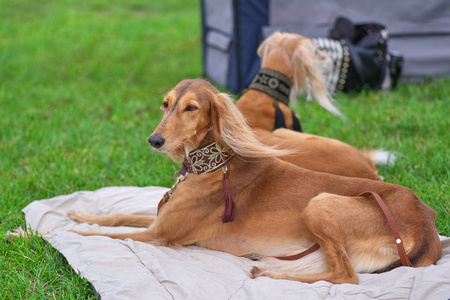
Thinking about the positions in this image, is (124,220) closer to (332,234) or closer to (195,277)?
(195,277)

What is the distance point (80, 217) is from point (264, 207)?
4.63 ft

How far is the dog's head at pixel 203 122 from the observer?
3057 mm

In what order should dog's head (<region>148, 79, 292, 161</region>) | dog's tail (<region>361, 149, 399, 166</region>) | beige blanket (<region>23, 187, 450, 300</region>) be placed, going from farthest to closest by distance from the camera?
1. dog's tail (<region>361, 149, 399, 166</region>)
2. dog's head (<region>148, 79, 292, 161</region>)
3. beige blanket (<region>23, 187, 450, 300</region>)

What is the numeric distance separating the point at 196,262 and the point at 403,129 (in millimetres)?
3335

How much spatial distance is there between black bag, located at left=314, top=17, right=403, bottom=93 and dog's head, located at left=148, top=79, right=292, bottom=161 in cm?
365

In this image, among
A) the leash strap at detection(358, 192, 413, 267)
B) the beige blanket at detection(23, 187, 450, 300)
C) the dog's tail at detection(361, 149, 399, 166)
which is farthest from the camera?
the dog's tail at detection(361, 149, 399, 166)

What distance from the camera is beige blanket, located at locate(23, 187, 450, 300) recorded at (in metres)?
2.69

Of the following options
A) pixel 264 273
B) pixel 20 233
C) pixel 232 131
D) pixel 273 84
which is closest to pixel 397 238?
pixel 264 273

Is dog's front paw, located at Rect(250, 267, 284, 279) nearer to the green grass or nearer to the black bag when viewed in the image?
the green grass

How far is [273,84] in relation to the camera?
15.2ft

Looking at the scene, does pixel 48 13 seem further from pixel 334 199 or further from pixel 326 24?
pixel 334 199

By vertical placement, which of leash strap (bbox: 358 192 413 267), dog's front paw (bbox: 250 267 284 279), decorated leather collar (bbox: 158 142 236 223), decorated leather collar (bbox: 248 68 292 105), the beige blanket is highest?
decorated leather collar (bbox: 248 68 292 105)

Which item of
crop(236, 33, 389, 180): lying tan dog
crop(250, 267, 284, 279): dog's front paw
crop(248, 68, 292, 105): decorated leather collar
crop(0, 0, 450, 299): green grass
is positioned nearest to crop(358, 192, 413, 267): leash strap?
crop(250, 267, 284, 279): dog's front paw

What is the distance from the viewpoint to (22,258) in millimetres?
3230
